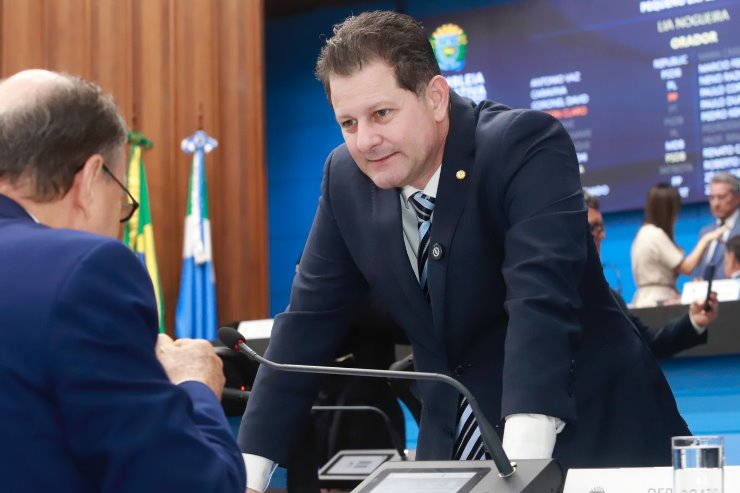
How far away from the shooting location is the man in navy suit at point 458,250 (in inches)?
80.9

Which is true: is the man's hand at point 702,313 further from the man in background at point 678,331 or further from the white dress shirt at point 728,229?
the white dress shirt at point 728,229

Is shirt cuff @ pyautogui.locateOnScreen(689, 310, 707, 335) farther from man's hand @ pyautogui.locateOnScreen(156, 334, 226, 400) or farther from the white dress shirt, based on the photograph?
the white dress shirt

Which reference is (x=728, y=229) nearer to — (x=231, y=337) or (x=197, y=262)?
(x=197, y=262)

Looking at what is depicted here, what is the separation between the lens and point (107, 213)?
156 cm

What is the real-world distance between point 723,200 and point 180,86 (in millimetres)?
4056

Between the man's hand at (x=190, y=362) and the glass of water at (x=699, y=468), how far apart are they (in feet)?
2.07

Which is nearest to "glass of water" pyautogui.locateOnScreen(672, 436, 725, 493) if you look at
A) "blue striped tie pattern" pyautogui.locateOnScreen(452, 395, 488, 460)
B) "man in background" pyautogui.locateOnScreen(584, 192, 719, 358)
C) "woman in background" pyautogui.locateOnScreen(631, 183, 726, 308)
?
"blue striped tie pattern" pyautogui.locateOnScreen(452, 395, 488, 460)

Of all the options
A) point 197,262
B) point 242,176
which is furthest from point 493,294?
point 242,176

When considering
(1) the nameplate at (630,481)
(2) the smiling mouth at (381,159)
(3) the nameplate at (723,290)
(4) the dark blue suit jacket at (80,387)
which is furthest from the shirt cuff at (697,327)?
(4) the dark blue suit jacket at (80,387)

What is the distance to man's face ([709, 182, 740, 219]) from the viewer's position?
300 inches

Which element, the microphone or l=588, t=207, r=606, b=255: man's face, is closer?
the microphone

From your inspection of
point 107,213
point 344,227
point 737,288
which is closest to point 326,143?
point 737,288

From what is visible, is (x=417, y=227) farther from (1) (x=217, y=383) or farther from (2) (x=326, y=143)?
(2) (x=326, y=143)

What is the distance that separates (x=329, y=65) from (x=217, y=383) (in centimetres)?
78
